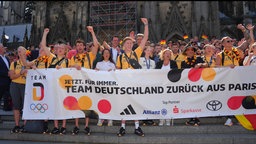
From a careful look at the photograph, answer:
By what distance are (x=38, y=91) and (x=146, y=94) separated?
2.66 metres

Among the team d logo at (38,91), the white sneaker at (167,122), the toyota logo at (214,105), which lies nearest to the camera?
the toyota logo at (214,105)

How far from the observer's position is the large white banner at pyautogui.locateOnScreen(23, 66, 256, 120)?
20.6 feet

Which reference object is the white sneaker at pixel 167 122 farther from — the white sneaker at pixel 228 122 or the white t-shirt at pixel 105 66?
the white t-shirt at pixel 105 66

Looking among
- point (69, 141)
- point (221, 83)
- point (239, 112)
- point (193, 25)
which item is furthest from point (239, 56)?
point (193, 25)

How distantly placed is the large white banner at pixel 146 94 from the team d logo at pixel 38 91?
0.03m

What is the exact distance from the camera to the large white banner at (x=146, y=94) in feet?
20.6

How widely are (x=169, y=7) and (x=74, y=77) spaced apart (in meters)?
22.2

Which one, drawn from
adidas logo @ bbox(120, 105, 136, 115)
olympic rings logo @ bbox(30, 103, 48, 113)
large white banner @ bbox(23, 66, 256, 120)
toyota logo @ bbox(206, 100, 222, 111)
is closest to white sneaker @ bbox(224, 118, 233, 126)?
large white banner @ bbox(23, 66, 256, 120)

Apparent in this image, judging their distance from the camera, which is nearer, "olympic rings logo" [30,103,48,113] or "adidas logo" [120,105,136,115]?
"adidas logo" [120,105,136,115]

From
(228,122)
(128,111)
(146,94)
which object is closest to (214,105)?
(228,122)

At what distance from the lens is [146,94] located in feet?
20.9

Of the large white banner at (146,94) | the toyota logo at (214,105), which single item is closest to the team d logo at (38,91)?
the large white banner at (146,94)

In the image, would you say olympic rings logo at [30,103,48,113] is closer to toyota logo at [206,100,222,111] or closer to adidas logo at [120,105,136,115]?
adidas logo at [120,105,136,115]

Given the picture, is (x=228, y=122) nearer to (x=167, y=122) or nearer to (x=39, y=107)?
(x=167, y=122)
